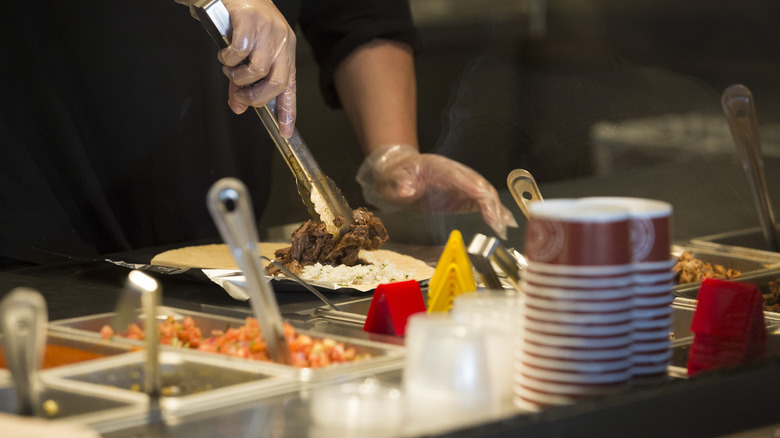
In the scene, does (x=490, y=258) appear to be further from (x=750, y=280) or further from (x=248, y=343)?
(x=750, y=280)

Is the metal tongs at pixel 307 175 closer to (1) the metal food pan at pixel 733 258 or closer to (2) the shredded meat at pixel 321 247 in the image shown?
(2) the shredded meat at pixel 321 247

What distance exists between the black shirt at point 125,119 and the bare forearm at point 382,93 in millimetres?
38

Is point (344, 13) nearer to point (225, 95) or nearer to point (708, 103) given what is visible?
point (225, 95)

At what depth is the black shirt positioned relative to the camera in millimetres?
2271

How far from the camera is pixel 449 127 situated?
2400 mm

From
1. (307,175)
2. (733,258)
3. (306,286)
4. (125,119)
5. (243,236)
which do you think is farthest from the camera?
(125,119)

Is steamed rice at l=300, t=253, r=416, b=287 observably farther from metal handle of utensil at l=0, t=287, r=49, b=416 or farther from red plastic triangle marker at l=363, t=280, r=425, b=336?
metal handle of utensil at l=0, t=287, r=49, b=416

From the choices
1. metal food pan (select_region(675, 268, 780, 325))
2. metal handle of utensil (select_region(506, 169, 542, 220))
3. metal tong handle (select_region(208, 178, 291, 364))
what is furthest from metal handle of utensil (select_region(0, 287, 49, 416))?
metal food pan (select_region(675, 268, 780, 325))

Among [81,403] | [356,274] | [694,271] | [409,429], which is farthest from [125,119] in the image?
[409,429]

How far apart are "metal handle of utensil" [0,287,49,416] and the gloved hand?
37.7 inches

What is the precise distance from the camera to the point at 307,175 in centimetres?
186

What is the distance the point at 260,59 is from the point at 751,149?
99 cm

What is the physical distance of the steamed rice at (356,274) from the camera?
1.72 meters

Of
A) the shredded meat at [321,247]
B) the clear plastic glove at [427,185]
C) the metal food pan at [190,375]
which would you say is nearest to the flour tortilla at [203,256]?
the shredded meat at [321,247]
